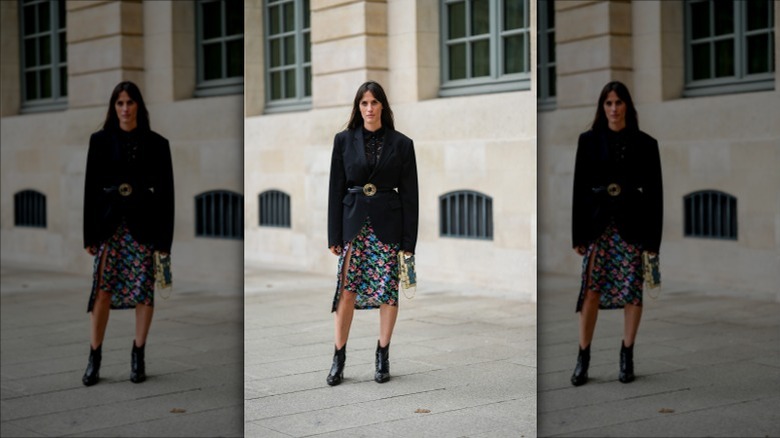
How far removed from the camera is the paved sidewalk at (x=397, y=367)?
216 inches

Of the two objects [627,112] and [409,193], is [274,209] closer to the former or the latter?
[409,193]

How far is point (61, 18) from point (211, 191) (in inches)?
70.4

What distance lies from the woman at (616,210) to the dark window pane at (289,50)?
1.70 metres

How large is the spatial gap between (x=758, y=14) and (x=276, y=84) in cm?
404

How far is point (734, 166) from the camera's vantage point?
23.7 ft

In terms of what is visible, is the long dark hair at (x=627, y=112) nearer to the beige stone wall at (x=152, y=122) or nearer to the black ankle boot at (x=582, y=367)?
the black ankle boot at (x=582, y=367)

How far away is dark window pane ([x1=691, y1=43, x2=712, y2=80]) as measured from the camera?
6746 millimetres

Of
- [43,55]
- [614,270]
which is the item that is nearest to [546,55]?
[614,270]

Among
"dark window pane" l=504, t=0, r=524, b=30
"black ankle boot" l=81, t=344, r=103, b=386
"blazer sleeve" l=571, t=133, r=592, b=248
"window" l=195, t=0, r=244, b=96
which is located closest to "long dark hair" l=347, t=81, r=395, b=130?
"window" l=195, t=0, r=244, b=96

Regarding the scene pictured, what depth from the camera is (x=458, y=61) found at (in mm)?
5426

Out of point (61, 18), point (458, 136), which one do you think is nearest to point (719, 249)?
point (458, 136)

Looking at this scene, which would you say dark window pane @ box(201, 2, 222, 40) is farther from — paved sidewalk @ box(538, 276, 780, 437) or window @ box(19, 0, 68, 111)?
paved sidewalk @ box(538, 276, 780, 437)

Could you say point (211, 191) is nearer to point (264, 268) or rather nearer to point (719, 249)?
point (264, 268)

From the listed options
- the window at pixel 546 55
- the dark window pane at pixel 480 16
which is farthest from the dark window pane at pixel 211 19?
the window at pixel 546 55
